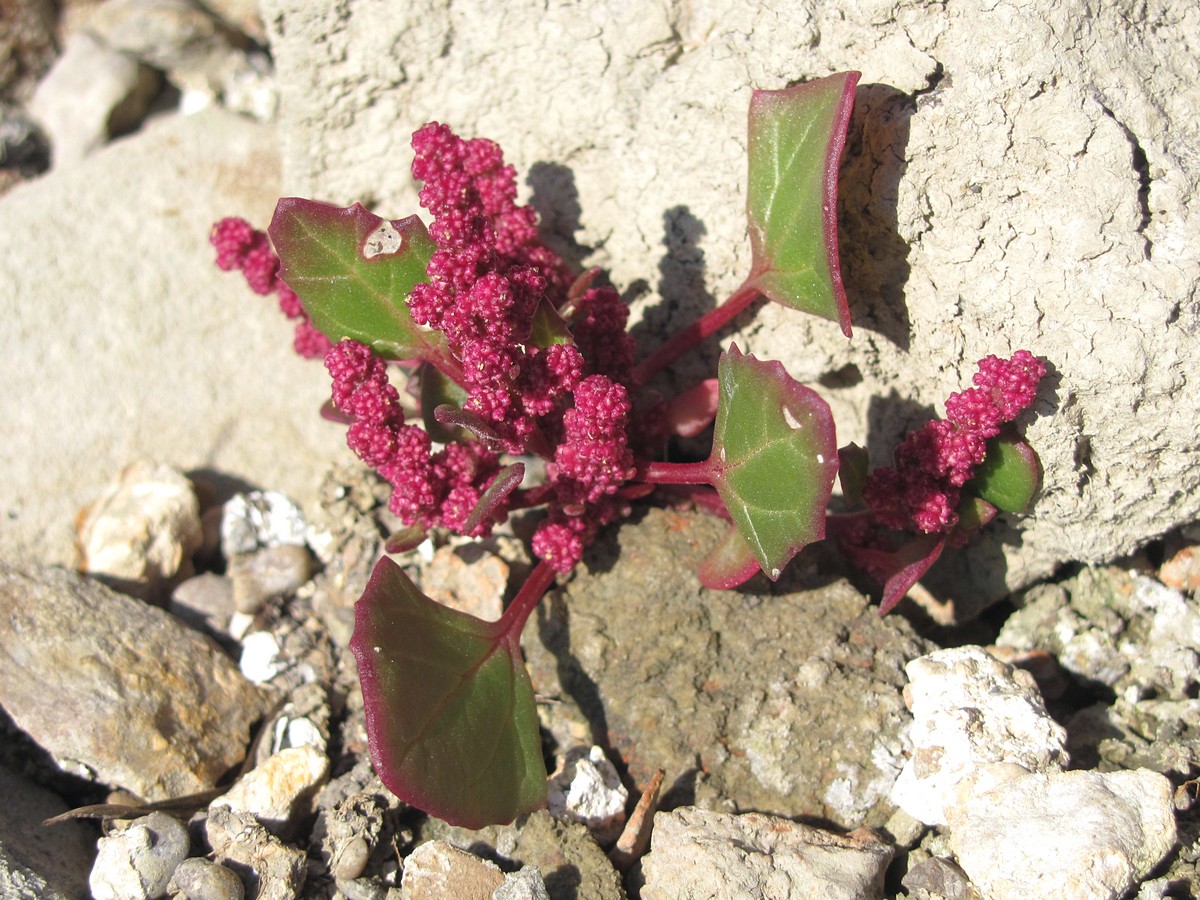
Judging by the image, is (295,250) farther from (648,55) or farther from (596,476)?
(648,55)

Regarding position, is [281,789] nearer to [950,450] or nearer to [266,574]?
[266,574]

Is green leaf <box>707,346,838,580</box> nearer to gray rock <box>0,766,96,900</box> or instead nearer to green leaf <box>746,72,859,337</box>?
green leaf <box>746,72,859,337</box>

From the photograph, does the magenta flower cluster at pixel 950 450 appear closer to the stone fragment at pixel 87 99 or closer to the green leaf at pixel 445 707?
the green leaf at pixel 445 707

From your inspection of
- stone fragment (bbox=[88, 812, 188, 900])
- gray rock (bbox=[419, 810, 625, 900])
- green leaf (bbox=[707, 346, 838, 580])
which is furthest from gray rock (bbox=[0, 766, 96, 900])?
green leaf (bbox=[707, 346, 838, 580])

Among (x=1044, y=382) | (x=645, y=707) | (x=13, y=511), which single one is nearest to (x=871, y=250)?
(x=1044, y=382)

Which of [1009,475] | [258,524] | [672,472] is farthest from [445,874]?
[1009,475]

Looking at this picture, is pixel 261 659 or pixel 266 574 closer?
pixel 261 659

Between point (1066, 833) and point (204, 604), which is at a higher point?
point (1066, 833)
